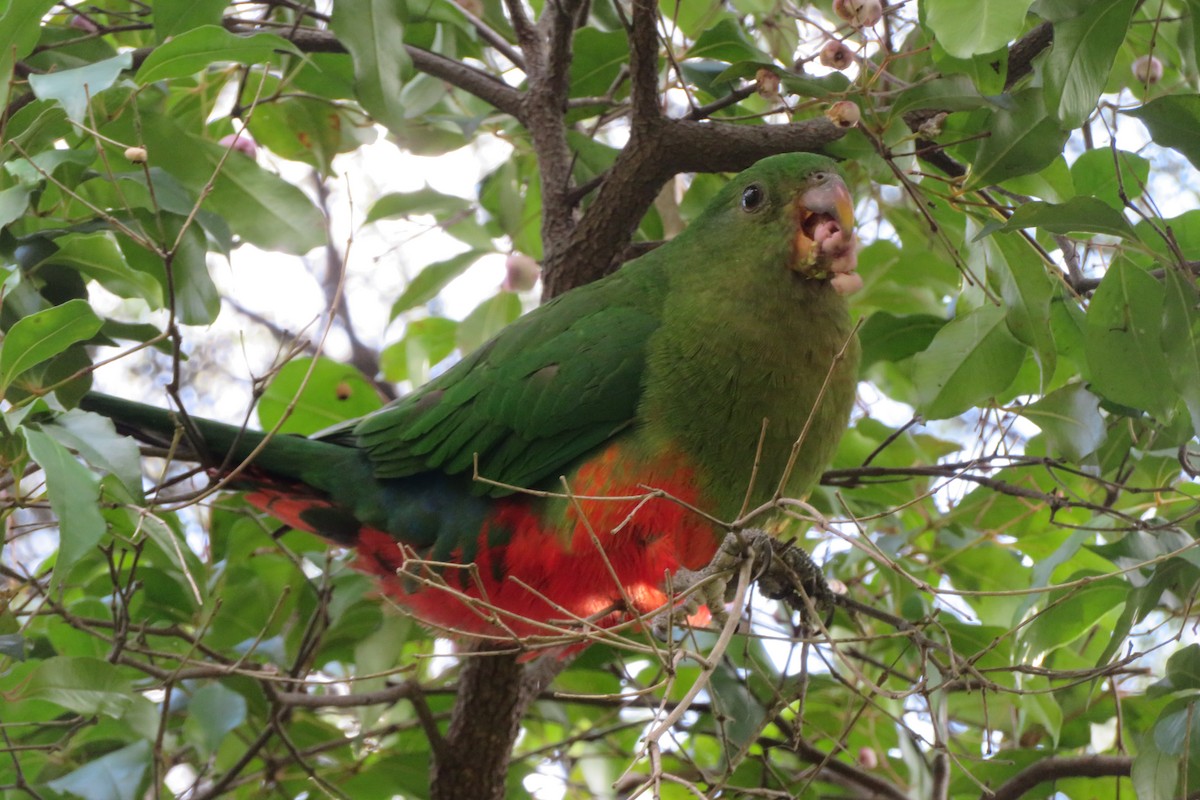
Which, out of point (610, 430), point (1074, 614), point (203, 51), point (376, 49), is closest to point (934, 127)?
point (610, 430)

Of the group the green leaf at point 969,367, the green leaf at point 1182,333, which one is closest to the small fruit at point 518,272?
the green leaf at point 969,367

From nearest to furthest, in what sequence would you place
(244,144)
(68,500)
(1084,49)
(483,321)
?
(68,500), (1084,49), (244,144), (483,321)

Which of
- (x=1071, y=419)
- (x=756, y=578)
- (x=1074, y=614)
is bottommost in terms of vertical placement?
(x=756, y=578)

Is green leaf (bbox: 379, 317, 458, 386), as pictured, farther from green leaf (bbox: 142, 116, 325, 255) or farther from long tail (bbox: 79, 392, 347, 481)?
green leaf (bbox: 142, 116, 325, 255)

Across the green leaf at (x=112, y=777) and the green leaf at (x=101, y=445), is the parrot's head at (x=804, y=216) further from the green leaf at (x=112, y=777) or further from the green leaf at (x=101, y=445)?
the green leaf at (x=112, y=777)

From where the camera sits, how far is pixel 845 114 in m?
1.85

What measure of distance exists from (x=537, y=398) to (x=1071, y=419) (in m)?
1.04

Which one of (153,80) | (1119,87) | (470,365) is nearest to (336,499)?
(470,365)

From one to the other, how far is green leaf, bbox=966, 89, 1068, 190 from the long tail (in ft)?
4.75

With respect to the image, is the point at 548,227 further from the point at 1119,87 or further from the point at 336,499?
the point at 1119,87

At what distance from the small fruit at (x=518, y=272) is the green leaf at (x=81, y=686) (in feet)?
4.63

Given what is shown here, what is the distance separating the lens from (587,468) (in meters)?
2.25

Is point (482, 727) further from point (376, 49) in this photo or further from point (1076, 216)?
point (1076, 216)

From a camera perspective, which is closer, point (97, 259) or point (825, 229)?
point (97, 259)
